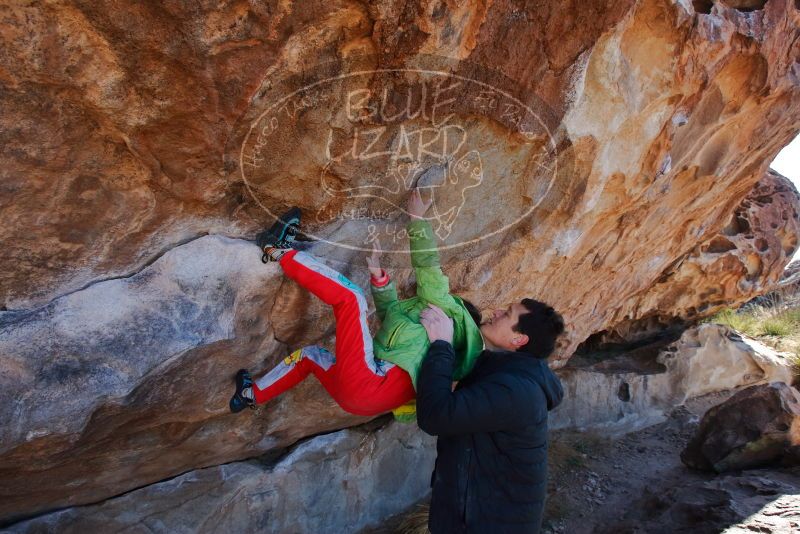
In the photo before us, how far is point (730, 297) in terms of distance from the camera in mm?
5922

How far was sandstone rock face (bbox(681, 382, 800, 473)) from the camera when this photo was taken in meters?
3.94

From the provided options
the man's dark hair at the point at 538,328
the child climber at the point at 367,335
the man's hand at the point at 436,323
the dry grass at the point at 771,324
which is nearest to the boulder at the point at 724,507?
the man's dark hair at the point at 538,328

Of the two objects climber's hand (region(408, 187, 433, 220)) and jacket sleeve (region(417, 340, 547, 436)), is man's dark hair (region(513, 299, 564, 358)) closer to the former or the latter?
jacket sleeve (region(417, 340, 547, 436))

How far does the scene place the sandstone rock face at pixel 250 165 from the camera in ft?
5.99

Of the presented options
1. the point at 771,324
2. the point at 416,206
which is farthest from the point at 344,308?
the point at 771,324

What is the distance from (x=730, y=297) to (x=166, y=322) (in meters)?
5.71

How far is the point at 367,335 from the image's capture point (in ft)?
7.32

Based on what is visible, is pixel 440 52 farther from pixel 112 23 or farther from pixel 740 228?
pixel 740 228

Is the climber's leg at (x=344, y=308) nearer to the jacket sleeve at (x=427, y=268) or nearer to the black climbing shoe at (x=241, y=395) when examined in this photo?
the jacket sleeve at (x=427, y=268)

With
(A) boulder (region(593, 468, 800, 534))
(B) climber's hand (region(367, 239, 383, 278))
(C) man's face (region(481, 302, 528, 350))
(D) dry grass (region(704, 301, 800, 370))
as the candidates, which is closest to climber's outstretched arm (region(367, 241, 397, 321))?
(B) climber's hand (region(367, 239, 383, 278))

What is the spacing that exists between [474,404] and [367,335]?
0.57 meters

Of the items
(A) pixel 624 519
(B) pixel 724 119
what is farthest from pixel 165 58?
(A) pixel 624 519

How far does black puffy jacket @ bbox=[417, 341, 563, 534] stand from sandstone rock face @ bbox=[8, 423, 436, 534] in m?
1.36

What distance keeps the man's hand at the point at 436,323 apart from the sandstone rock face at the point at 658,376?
10.8 feet
